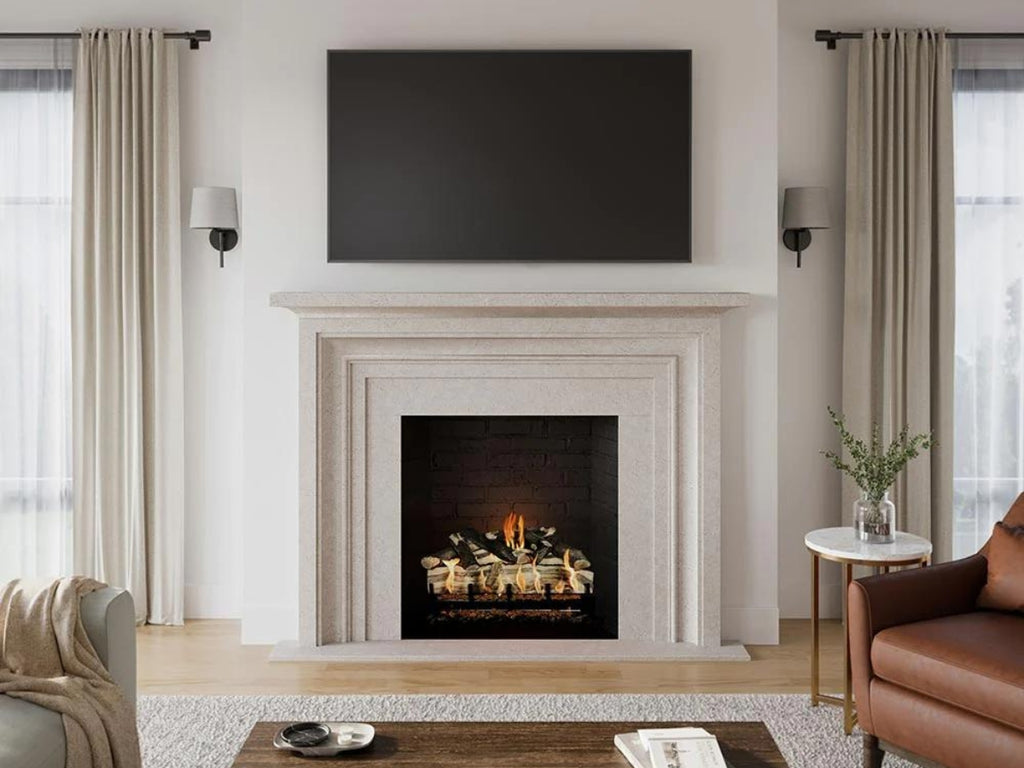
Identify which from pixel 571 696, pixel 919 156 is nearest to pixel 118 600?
pixel 571 696

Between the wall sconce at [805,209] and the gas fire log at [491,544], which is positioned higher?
the wall sconce at [805,209]

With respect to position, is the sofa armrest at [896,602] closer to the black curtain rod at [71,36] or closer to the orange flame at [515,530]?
the orange flame at [515,530]

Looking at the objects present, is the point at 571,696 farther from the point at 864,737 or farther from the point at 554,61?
the point at 554,61

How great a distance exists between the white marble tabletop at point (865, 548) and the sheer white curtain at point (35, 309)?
328 cm

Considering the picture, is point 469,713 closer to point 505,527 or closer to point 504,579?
point 504,579

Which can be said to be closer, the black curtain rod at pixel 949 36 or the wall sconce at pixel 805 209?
the wall sconce at pixel 805 209

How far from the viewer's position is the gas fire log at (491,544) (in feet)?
13.5

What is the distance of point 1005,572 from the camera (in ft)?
9.33

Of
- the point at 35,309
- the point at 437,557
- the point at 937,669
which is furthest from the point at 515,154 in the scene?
the point at 937,669

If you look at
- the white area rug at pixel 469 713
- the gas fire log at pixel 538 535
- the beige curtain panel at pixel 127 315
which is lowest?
the white area rug at pixel 469 713

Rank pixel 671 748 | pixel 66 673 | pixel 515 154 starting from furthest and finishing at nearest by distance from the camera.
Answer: pixel 515 154
pixel 66 673
pixel 671 748

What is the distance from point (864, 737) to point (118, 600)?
2111 mm

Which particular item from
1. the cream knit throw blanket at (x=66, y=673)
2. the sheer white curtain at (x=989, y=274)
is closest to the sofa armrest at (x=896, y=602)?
the sheer white curtain at (x=989, y=274)

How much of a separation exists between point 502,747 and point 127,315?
2.87 meters
